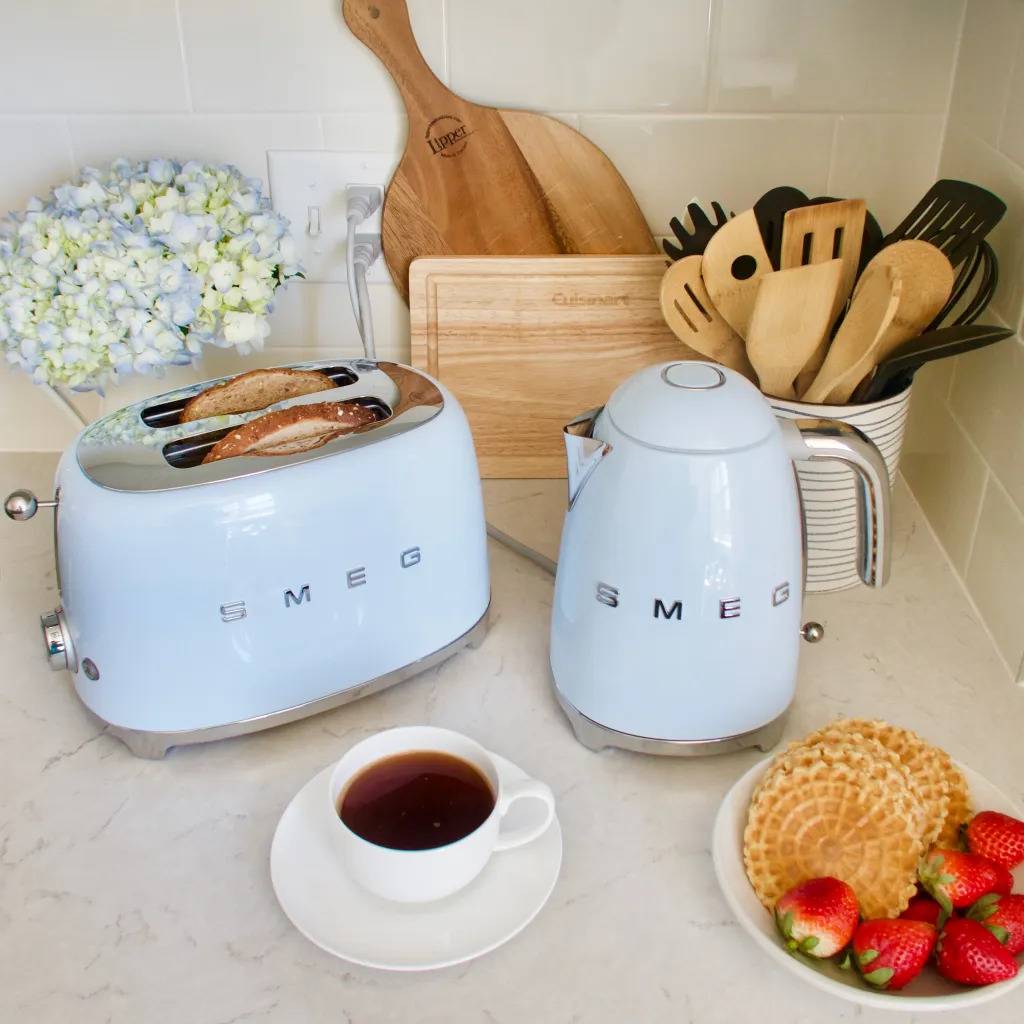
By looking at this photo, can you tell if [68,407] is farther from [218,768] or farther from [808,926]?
[808,926]

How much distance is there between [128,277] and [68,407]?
0.17 metres

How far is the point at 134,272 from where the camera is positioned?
2.91 ft

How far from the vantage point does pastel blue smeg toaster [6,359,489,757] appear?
69 cm

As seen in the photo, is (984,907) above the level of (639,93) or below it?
below

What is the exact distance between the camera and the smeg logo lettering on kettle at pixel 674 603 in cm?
69

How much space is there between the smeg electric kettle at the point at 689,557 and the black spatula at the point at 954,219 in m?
0.26

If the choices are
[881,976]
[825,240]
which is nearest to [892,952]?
[881,976]

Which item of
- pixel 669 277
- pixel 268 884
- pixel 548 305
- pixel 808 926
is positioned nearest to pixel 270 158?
pixel 548 305

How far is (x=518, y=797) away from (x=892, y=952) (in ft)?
0.72

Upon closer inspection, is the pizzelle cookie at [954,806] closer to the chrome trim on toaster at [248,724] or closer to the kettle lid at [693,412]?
the kettle lid at [693,412]

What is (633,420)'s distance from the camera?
2.21 feet

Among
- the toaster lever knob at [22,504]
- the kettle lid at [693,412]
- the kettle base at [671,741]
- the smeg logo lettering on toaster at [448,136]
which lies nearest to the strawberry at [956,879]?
the kettle base at [671,741]

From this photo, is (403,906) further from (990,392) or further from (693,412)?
(990,392)

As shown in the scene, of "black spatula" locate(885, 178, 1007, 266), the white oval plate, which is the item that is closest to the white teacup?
the white oval plate
